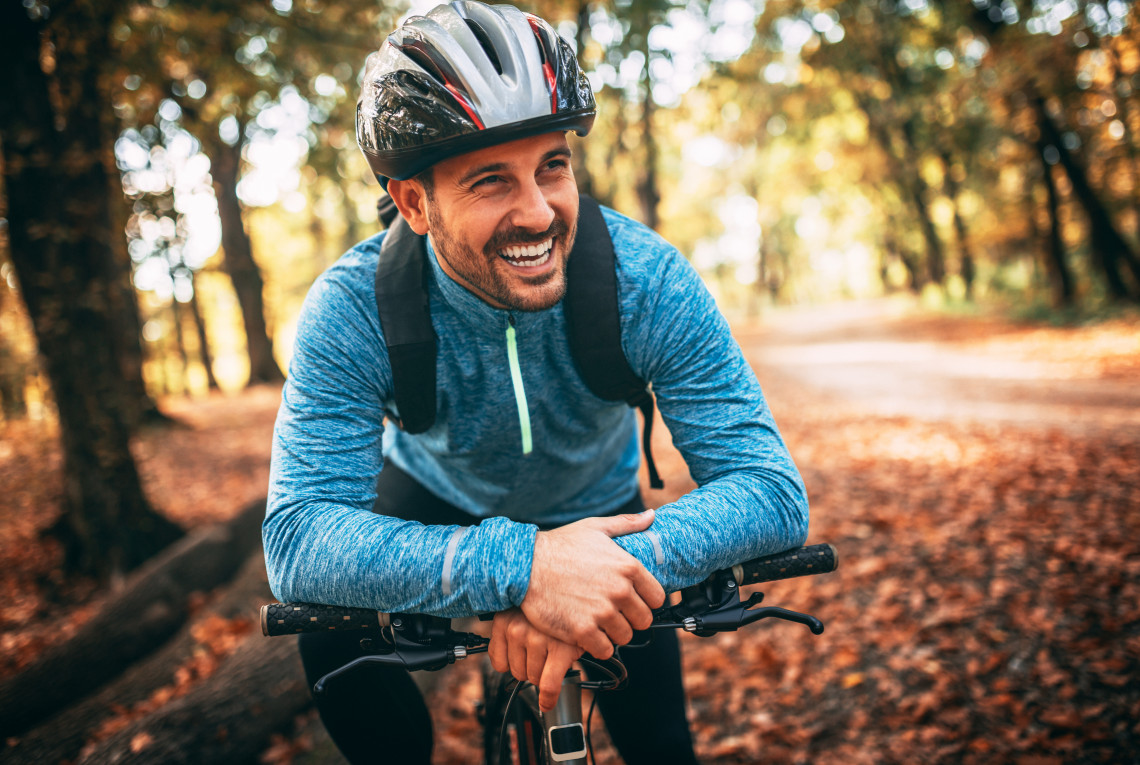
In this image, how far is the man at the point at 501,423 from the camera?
143 cm

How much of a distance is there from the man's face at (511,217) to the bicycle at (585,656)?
2.86ft

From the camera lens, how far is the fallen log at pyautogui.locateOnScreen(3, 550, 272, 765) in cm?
350

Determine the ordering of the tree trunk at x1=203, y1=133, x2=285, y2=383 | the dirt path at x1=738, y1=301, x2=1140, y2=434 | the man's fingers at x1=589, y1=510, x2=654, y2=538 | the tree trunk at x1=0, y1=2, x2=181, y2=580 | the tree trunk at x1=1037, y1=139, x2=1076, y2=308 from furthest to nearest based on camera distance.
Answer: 1. the tree trunk at x1=203, y1=133, x2=285, y2=383
2. the tree trunk at x1=1037, y1=139, x2=1076, y2=308
3. the dirt path at x1=738, y1=301, x2=1140, y2=434
4. the tree trunk at x1=0, y1=2, x2=181, y2=580
5. the man's fingers at x1=589, y1=510, x2=654, y2=538

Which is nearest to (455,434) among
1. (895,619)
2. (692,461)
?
(692,461)

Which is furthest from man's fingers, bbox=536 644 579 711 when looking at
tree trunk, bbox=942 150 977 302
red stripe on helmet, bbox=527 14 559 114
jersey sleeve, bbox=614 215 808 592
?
tree trunk, bbox=942 150 977 302

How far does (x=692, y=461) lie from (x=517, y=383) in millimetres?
581

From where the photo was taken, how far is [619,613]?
55.0 inches

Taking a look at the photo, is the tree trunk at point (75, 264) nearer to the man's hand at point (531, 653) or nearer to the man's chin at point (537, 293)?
the man's chin at point (537, 293)

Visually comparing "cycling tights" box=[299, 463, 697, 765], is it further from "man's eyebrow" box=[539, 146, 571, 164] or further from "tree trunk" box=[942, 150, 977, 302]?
"tree trunk" box=[942, 150, 977, 302]

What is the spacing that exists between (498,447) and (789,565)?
0.95 m

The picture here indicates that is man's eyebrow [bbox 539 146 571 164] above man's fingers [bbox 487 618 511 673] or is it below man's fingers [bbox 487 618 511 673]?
above

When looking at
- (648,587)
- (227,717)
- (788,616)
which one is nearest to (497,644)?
(648,587)

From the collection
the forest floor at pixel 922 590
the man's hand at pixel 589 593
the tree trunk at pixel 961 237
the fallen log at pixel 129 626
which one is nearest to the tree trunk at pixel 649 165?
the forest floor at pixel 922 590

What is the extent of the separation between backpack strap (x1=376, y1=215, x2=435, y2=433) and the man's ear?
0.12m
